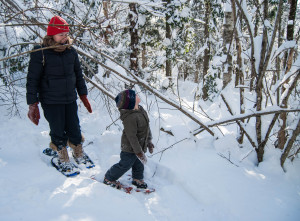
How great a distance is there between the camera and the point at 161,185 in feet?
10.3

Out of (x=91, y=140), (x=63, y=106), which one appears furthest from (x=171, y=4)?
(x=63, y=106)

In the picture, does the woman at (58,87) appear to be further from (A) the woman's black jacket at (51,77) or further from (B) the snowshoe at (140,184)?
(B) the snowshoe at (140,184)

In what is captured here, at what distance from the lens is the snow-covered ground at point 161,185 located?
2.07 metres

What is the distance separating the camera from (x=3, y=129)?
3.65m

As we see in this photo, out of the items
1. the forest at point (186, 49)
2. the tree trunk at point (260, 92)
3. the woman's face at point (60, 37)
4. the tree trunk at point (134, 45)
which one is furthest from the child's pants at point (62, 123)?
the tree trunk at point (134, 45)

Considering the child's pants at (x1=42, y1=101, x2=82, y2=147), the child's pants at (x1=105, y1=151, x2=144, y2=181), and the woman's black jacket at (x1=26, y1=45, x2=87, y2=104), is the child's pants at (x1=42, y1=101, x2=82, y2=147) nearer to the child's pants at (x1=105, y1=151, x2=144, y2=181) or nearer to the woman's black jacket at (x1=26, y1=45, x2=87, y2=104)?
the woman's black jacket at (x1=26, y1=45, x2=87, y2=104)

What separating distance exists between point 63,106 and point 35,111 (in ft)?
1.15

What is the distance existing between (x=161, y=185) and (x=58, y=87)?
1899 millimetres

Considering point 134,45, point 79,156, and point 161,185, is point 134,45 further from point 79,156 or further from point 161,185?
point 161,185

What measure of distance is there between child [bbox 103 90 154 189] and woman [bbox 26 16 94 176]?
1.87ft

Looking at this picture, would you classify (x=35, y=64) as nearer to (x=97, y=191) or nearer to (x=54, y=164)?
(x=54, y=164)

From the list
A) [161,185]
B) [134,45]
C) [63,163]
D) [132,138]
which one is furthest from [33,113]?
[134,45]

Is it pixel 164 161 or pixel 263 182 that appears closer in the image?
pixel 263 182

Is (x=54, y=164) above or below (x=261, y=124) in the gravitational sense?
below
